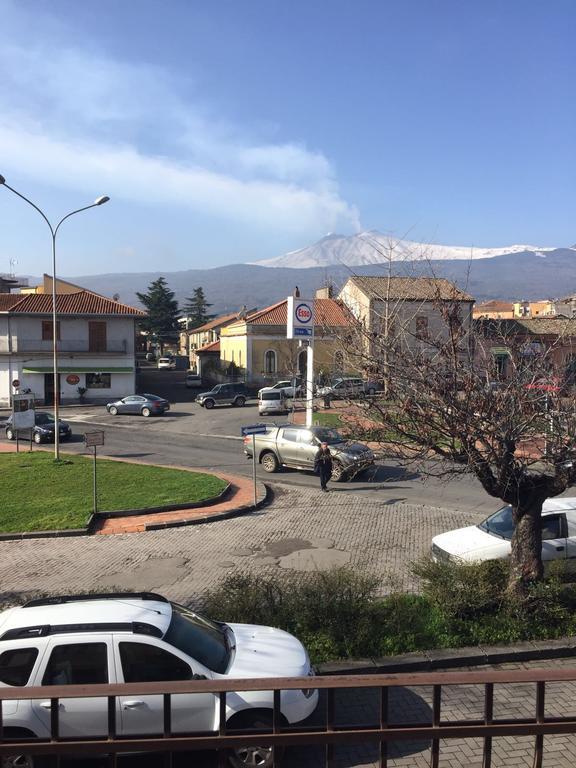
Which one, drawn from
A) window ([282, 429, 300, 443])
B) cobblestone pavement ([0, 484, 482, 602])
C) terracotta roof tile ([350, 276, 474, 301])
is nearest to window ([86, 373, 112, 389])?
window ([282, 429, 300, 443])

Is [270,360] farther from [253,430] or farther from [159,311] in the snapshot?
[159,311]

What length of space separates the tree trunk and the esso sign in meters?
18.5

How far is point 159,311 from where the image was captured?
9306 cm

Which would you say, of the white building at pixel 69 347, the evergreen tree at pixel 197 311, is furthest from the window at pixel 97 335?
the evergreen tree at pixel 197 311

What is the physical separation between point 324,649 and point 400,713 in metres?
1.24

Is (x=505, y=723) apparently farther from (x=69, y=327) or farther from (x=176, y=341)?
(x=176, y=341)

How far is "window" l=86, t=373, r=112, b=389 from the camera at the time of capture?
43750 mm

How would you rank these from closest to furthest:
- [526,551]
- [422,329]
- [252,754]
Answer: [252,754], [422,329], [526,551]

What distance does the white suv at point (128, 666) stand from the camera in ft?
16.5

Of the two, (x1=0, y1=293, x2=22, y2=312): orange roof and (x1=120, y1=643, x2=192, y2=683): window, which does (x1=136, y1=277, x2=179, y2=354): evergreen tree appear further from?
(x1=120, y1=643, x2=192, y2=683): window

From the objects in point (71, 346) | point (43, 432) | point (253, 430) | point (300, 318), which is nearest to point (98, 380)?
point (71, 346)

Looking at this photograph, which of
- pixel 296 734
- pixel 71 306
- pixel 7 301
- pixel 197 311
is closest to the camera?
pixel 296 734

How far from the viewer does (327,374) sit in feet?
30.6

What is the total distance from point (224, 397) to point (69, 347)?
11463mm
